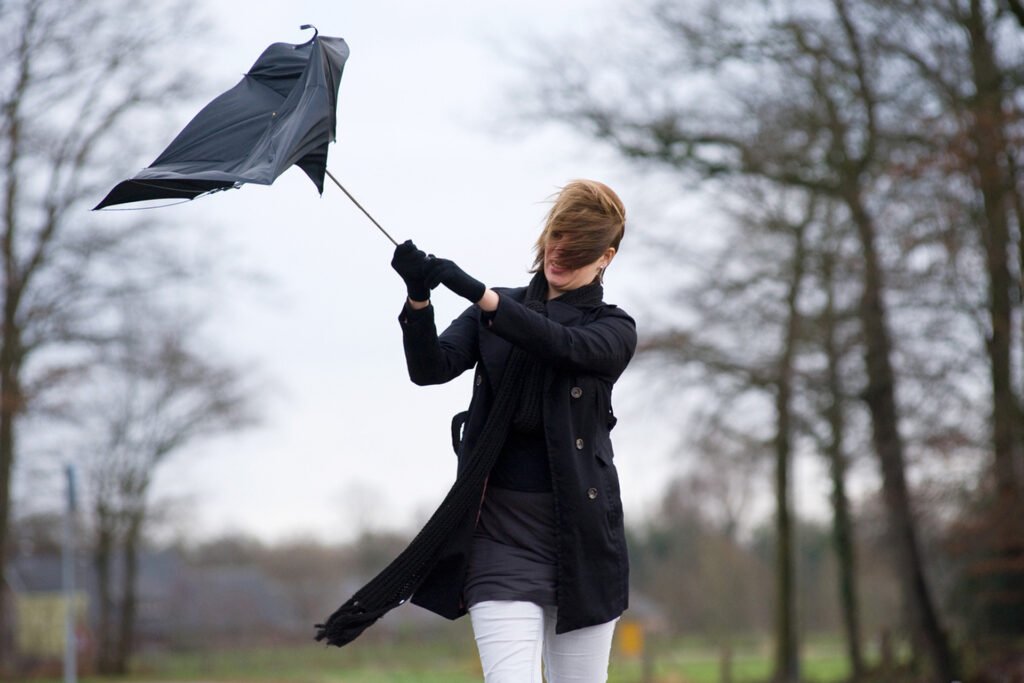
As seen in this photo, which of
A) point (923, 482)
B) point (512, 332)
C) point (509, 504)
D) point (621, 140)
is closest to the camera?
point (512, 332)

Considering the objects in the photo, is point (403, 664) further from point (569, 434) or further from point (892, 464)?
point (569, 434)

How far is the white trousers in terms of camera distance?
348cm

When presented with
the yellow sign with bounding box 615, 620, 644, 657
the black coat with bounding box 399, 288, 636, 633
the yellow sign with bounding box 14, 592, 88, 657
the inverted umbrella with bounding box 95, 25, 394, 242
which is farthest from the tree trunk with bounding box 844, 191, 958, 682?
the yellow sign with bounding box 14, 592, 88, 657

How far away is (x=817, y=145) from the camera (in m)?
18.9

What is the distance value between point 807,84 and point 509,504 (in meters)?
16.1

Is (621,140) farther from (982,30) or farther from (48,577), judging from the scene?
(48,577)

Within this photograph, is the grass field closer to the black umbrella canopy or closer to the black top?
the black top

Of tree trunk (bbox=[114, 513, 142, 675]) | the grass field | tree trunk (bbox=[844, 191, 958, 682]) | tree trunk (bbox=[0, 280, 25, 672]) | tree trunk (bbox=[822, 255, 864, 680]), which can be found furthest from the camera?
tree trunk (bbox=[114, 513, 142, 675])

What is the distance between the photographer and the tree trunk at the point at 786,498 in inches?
830

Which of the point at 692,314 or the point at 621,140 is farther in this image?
the point at 692,314

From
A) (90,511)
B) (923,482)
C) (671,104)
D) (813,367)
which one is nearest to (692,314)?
(813,367)

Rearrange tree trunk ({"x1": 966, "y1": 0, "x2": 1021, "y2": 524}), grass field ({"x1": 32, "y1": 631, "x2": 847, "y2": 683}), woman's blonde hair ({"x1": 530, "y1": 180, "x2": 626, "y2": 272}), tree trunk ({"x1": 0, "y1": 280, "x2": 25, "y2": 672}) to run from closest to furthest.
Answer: woman's blonde hair ({"x1": 530, "y1": 180, "x2": 626, "y2": 272}) → tree trunk ({"x1": 966, "y1": 0, "x2": 1021, "y2": 524}) → tree trunk ({"x1": 0, "y1": 280, "x2": 25, "y2": 672}) → grass field ({"x1": 32, "y1": 631, "x2": 847, "y2": 683})

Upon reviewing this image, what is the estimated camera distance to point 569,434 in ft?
11.7

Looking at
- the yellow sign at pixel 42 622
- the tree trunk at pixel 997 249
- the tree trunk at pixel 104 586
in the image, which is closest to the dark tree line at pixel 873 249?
the tree trunk at pixel 997 249
